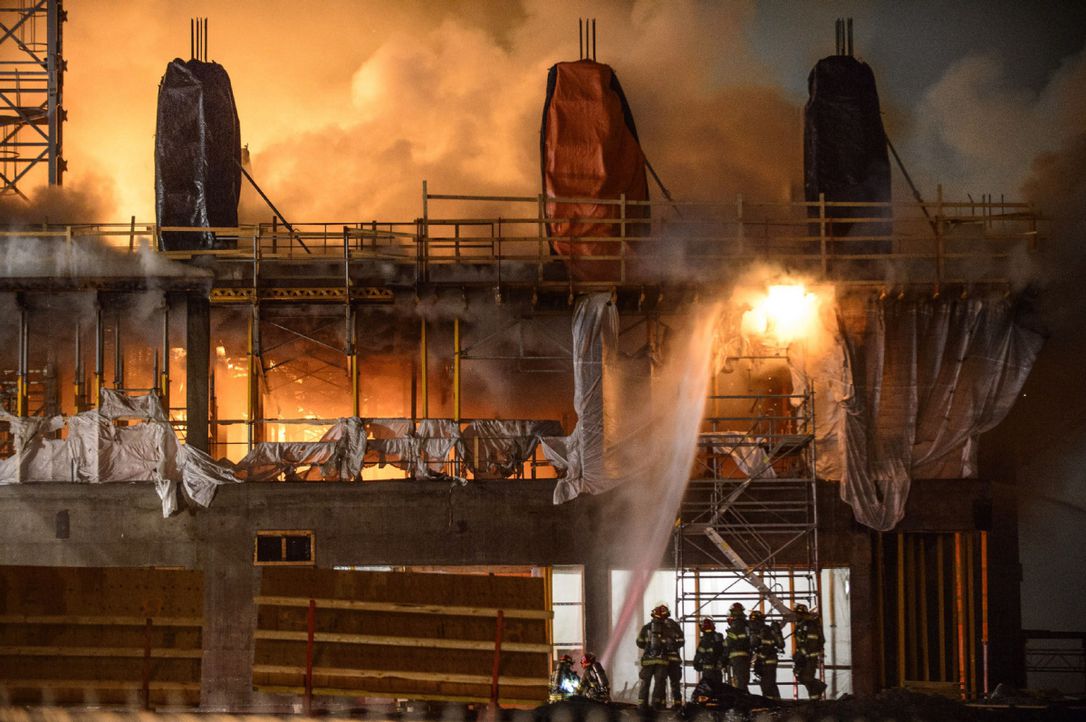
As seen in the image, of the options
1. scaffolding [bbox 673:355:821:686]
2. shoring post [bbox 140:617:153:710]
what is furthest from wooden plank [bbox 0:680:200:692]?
scaffolding [bbox 673:355:821:686]

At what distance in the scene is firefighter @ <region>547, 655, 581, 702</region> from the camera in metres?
19.2

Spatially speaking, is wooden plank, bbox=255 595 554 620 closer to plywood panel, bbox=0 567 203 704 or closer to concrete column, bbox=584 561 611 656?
plywood panel, bbox=0 567 203 704

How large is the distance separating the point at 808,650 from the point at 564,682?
3.83 metres

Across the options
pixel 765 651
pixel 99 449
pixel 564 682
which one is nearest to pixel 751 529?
pixel 765 651

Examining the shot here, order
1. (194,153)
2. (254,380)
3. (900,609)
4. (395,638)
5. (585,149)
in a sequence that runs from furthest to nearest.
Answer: (194,153) < (585,149) < (254,380) < (900,609) < (395,638)

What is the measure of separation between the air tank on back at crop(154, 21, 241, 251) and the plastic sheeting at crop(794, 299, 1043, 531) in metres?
11.4

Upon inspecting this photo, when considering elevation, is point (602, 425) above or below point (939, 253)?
below

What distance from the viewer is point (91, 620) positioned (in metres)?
16.2

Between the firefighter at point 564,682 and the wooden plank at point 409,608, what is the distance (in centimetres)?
362

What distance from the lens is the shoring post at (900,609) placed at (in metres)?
22.8

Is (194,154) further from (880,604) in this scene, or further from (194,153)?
(880,604)

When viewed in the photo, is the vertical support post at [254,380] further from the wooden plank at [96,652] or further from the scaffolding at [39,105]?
the scaffolding at [39,105]

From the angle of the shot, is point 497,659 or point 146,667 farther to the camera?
point 146,667

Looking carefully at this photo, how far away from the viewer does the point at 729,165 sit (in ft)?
106
